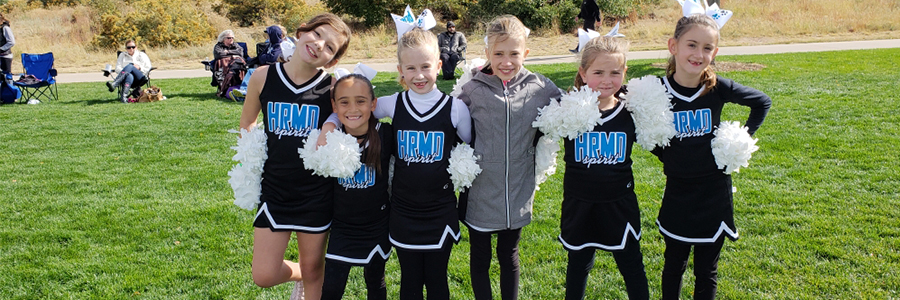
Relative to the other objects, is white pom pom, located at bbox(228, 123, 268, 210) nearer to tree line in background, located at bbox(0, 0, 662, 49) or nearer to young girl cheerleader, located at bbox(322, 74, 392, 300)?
young girl cheerleader, located at bbox(322, 74, 392, 300)

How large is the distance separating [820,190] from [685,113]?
8.53 feet

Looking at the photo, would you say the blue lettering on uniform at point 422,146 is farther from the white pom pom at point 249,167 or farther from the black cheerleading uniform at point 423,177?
the white pom pom at point 249,167

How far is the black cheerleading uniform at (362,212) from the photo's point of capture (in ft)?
8.56

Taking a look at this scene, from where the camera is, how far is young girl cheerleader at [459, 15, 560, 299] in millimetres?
2617

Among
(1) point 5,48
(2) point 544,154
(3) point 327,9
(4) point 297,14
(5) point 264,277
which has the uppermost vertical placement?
(3) point 327,9

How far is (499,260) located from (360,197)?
74 cm

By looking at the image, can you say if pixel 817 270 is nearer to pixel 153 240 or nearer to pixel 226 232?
→ pixel 226 232

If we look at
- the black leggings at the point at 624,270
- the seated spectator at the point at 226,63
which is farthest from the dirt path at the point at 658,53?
the black leggings at the point at 624,270

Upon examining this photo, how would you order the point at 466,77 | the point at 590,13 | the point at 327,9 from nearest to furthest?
the point at 466,77, the point at 590,13, the point at 327,9

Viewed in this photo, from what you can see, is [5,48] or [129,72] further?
[5,48]

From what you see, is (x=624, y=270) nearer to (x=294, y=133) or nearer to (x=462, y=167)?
(x=462, y=167)

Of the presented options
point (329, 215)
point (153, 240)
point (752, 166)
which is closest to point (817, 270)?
point (752, 166)

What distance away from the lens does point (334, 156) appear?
2408 mm

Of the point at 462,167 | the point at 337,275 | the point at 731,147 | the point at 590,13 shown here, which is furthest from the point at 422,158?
the point at 590,13
